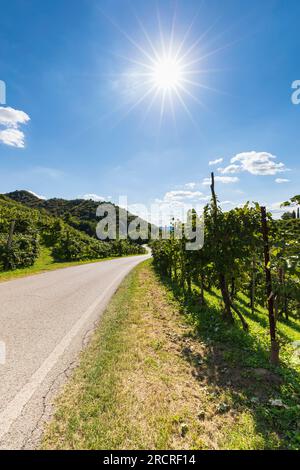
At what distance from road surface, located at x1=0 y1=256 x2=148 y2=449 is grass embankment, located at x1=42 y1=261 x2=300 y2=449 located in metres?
0.27

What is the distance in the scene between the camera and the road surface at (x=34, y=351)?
2969 millimetres

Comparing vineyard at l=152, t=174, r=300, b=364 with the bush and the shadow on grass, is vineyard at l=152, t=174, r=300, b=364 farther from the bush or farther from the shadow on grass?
the bush

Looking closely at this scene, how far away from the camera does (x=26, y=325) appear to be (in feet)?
20.2

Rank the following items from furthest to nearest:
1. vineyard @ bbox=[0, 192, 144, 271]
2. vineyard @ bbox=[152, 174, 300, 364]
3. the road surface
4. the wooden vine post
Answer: vineyard @ bbox=[0, 192, 144, 271]
the wooden vine post
vineyard @ bbox=[152, 174, 300, 364]
the road surface

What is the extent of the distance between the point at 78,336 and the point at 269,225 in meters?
5.19

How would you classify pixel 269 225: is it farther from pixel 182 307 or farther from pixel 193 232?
pixel 182 307

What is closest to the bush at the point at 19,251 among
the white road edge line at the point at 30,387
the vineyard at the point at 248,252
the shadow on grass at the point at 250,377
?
the white road edge line at the point at 30,387

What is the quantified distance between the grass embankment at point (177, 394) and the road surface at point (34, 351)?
0.89ft

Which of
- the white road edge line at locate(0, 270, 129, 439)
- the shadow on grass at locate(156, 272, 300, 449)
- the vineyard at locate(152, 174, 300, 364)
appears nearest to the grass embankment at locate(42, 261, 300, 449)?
the shadow on grass at locate(156, 272, 300, 449)

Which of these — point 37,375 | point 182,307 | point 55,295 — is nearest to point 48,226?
point 55,295

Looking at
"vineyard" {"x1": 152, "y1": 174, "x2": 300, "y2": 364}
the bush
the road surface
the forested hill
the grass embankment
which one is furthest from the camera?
the forested hill

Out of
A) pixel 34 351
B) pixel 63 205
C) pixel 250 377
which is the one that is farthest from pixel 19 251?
pixel 63 205

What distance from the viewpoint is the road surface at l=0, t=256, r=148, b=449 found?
2969mm

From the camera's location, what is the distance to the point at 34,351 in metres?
4.77
